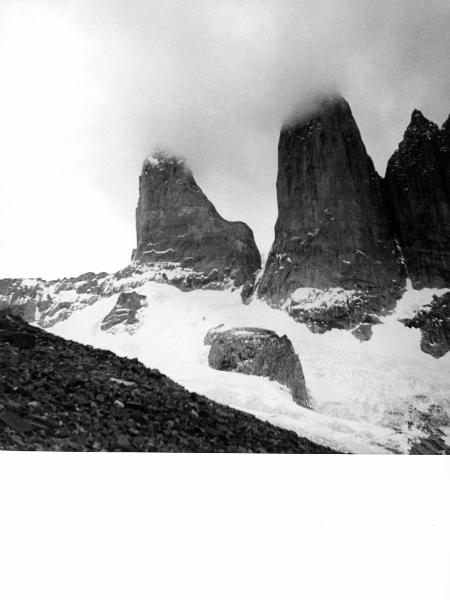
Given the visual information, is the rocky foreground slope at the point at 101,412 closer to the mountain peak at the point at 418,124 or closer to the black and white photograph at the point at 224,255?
the black and white photograph at the point at 224,255

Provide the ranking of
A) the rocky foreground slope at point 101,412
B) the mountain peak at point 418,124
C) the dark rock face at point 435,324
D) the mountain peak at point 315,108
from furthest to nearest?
the dark rock face at point 435,324 < the mountain peak at point 315,108 < the mountain peak at point 418,124 < the rocky foreground slope at point 101,412

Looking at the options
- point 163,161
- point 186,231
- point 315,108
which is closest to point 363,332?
point 315,108

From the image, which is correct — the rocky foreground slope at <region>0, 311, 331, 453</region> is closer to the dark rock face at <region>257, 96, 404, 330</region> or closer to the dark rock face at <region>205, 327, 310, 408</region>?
the dark rock face at <region>205, 327, 310, 408</region>

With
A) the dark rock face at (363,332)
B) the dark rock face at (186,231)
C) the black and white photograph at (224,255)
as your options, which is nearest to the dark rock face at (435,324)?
the black and white photograph at (224,255)

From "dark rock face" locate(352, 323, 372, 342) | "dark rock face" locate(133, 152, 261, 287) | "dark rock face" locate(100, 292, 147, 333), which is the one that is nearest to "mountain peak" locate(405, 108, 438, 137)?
"dark rock face" locate(133, 152, 261, 287)

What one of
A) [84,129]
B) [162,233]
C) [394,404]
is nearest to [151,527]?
[394,404]

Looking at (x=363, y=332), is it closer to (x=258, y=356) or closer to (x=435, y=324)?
(x=435, y=324)
